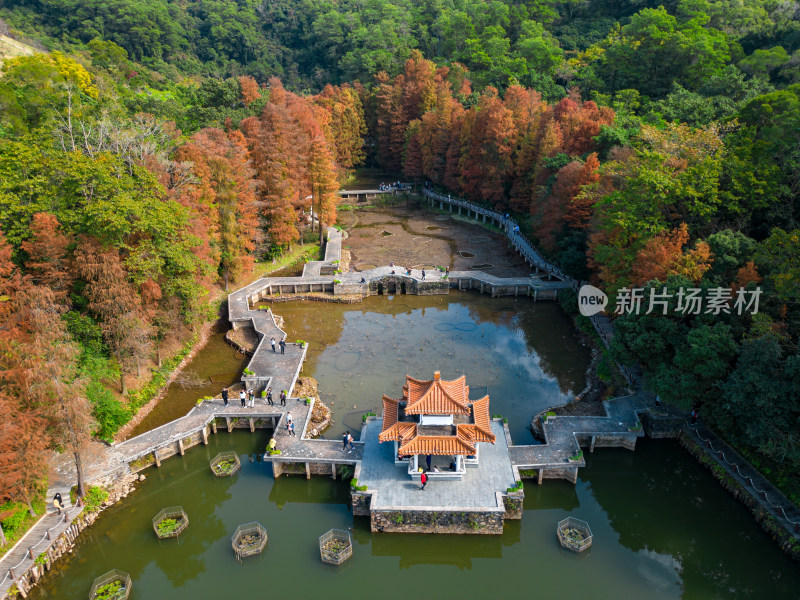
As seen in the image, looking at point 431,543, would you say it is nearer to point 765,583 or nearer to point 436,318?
point 765,583

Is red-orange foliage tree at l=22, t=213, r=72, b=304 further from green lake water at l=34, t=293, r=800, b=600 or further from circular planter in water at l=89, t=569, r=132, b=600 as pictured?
circular planter in water at l=89, t=569, r=132, b=600

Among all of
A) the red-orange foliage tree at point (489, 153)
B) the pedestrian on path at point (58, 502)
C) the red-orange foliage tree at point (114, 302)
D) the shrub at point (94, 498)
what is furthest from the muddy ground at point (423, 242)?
the pedestrian on path at point (58, 502)

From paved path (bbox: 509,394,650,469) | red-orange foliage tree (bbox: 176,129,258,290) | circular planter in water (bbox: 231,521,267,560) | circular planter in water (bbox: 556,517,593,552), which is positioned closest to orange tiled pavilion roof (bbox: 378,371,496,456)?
paved path (bbox: 509,394,650,469)

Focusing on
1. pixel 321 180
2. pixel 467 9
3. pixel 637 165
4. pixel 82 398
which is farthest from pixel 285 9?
pixel 82 398

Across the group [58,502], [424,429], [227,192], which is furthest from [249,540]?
[227,192]

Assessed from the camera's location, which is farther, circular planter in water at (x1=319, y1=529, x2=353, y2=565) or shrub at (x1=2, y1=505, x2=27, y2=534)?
circular planter in water at (x1=319, y1=529, x2=353, y2=565)

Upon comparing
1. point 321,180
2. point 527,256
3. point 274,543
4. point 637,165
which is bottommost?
point 274,543

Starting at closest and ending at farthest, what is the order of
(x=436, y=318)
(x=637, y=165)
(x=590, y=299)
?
(x=637, y=165) → (x=590, y=299) → (x=436, y=318)
